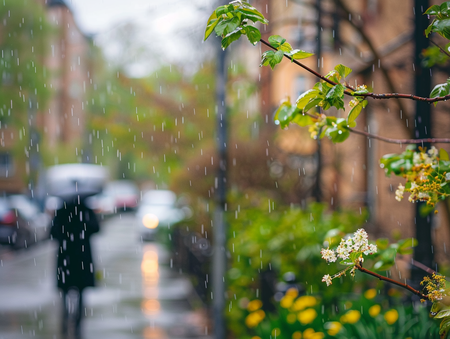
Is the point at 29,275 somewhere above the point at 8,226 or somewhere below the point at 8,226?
below

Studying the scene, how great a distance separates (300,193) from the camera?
30.4 ft

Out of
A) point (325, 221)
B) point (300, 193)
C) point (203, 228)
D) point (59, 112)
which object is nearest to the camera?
point (325, 221)

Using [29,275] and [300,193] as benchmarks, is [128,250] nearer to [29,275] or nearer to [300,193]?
[29,275]

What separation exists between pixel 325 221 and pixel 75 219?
3541 mm

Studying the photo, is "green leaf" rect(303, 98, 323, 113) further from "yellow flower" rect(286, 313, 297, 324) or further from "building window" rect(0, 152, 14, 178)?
"building window" rect(0, 152, 14, 178)

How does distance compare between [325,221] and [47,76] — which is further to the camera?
[47,76]

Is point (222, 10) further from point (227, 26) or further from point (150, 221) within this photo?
point (150, 221)

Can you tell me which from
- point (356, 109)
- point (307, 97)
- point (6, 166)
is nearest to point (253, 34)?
point (307, 97)

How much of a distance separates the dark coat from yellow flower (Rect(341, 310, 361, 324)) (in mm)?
4520

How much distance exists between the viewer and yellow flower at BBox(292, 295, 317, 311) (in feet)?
13.8

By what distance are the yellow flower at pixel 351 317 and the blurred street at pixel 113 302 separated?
3.48 meters

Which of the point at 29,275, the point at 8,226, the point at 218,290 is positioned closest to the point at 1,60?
the point at 8,226

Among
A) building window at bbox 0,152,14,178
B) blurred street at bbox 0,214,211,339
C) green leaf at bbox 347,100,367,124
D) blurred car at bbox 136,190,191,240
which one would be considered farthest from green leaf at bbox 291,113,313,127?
building window at bbox 0,152,14,178

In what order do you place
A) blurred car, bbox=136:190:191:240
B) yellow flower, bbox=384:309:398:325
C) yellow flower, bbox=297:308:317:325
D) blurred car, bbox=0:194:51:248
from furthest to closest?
blurred car, bbox=136:190:191:240, blurred car, bbox=0:194:51:248, yellow flower, bbox=297:308:317:325, yellow flower, bbox=384:309:398:325
